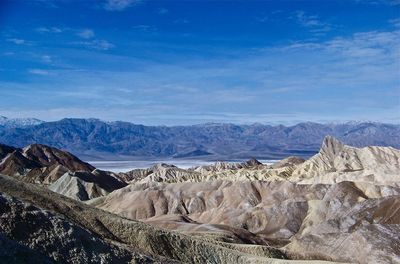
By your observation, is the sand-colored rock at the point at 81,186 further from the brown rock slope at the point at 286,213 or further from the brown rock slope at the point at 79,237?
the brown rock slope at the point at 79,237

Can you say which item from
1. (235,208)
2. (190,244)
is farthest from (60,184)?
(190,244)

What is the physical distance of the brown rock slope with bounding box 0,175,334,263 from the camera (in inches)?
1249

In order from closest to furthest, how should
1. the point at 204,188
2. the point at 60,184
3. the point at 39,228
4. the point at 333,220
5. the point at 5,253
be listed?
the point at 5,253, the point at 39,228, the point at 333,220, the point at 204,188, the point at 60,184

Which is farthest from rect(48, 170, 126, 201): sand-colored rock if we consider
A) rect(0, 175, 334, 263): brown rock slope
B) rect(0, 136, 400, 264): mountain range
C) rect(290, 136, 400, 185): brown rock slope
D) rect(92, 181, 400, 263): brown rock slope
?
rect(0, 175, 334, 263): brown rock slope

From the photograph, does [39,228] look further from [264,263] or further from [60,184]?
[60,184]

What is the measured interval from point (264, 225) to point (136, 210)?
32.6 meters

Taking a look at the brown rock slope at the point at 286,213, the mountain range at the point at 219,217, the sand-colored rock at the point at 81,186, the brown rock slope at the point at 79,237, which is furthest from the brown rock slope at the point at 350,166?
the brown rock slope at the point at 79,237

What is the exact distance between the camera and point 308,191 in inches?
4380

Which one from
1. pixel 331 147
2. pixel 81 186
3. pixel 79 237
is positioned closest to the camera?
pixel 79 237

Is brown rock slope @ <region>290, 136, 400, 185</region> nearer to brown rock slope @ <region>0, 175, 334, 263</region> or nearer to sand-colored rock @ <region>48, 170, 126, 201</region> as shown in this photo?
sand-colored rock @ <region>48, 170, 126, 201</region>

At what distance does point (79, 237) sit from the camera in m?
33.5

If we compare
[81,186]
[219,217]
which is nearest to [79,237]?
[219,217]

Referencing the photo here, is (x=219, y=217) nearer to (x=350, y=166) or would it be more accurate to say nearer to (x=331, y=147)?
(x=350, y=166)

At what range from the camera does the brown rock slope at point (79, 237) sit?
31734mm
